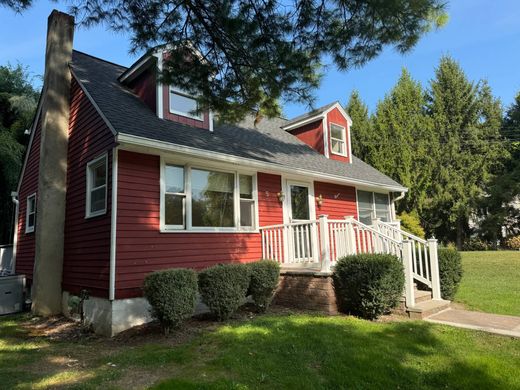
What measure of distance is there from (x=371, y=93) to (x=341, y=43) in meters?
20.2

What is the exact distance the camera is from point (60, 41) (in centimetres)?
918

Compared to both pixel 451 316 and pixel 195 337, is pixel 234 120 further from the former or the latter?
pixel 451 316

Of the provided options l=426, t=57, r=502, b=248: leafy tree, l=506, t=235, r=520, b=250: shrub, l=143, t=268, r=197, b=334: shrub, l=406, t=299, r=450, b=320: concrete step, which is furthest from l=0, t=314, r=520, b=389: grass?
l=506, t=235, r=520, b=250: shrub

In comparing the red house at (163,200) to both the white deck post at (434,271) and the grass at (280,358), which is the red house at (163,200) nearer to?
the white deck post at (434,271)

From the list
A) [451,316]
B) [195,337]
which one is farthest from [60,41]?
[451,316]

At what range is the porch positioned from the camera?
22.9ft

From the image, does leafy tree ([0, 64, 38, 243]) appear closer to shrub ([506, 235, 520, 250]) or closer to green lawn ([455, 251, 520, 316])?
green lawn ([455, 251, 520, 316])

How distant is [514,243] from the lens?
71.1 feet

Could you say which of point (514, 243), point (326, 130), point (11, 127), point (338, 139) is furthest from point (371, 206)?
point (11, 127)

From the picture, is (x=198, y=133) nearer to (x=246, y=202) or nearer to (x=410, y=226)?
(x=246, y=202)

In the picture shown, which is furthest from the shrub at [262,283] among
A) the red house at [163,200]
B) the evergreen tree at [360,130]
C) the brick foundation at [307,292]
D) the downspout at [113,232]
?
the evergreen tree at [360,130]

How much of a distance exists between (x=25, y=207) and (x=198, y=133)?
21.5 feet

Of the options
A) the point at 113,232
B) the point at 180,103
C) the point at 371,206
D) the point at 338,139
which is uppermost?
the point at 338,139

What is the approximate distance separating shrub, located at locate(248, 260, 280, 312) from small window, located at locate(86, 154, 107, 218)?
10.1ft
